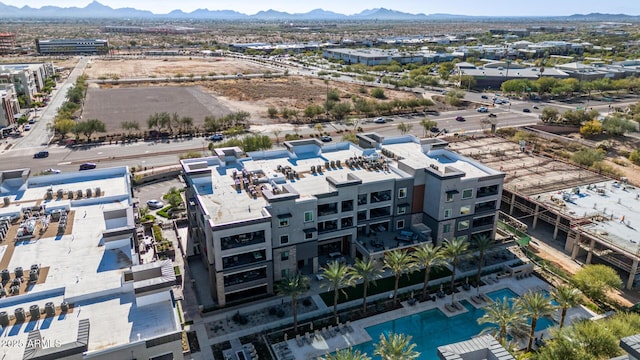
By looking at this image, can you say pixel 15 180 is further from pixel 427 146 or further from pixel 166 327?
pixel 427 146

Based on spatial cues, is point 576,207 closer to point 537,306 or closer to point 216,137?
point 537,306

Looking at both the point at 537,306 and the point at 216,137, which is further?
the point at 216,137

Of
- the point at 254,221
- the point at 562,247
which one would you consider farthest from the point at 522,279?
the point at 254,221

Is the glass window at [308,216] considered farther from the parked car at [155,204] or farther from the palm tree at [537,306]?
the parked car at [155,204]

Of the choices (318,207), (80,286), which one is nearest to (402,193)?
(318,207)

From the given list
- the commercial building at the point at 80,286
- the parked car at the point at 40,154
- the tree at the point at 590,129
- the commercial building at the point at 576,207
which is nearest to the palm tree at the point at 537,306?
the commercial building at the point at 576,207

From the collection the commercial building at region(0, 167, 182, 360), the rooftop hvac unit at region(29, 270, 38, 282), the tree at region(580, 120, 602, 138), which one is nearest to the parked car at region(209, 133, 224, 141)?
the commercial building at region(0, 167, 182, 360)
